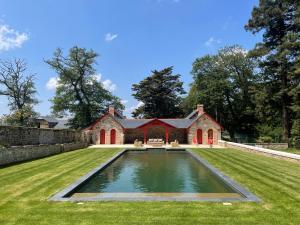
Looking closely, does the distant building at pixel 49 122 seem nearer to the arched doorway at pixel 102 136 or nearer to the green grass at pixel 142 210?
the arched doorway at pixel 102 136

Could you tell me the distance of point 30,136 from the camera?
2025 cm

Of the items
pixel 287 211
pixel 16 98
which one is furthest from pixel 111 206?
pixel 16 98

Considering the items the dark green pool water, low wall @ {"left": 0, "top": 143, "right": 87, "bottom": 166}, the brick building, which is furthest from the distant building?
the dark green pool water

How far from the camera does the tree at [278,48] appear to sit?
2833 cm

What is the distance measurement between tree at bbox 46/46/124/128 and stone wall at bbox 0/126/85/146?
1525cm

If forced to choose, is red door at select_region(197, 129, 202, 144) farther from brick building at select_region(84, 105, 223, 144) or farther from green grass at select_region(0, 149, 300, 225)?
green grass at select_region(0, 149, 300, 225)

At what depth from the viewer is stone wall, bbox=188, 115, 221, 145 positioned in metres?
33.8

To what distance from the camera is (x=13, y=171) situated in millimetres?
11727

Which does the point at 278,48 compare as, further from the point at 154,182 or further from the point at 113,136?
the point at 154,182

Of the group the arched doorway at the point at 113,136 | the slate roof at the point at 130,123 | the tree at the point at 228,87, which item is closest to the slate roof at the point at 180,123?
the slate roof at the point at 130,123

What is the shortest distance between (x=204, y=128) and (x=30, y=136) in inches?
791

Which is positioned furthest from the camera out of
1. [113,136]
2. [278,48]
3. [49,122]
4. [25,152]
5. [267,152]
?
[49,122]

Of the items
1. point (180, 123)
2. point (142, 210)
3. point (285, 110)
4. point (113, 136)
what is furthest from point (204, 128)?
point (142, 210)

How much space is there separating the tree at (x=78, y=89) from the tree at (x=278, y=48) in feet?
77.0
